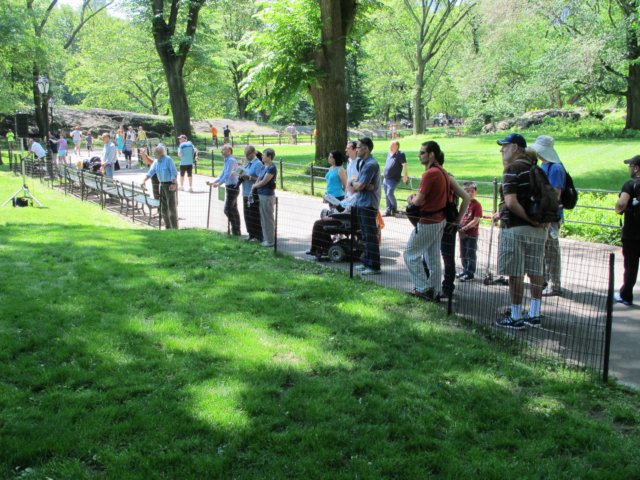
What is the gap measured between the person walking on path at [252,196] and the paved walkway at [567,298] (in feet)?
1.82

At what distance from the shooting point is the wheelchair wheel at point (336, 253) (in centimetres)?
1035

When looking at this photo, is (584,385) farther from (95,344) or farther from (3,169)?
(3,169)

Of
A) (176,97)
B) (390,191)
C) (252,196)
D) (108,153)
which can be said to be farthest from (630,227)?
(176,97)

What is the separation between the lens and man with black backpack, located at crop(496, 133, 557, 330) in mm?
6785

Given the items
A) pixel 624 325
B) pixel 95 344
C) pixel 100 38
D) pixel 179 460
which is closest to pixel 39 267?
pixel 95 344

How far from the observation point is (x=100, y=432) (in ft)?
14.8

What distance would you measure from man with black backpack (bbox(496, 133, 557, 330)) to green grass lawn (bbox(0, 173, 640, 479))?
2.47 ft

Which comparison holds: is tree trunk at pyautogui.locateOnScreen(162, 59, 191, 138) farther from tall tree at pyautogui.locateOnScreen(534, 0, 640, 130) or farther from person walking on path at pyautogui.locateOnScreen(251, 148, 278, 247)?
person walking on path at pyautogui.locateOnScreen(251, 148, 278, 247)

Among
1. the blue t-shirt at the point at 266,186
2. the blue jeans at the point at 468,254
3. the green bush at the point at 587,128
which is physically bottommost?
the blue jeans at the point at 468,254

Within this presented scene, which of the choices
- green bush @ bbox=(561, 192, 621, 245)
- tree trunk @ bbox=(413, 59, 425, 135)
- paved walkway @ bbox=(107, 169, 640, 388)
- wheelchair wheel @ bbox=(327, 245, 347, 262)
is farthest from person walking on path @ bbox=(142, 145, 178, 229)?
tree trunk @ bbox=(413, 59, 425, 135)

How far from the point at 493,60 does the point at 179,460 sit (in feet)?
137

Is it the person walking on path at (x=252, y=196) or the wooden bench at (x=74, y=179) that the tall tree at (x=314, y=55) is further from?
the person walking on path at (x=252, y=196)

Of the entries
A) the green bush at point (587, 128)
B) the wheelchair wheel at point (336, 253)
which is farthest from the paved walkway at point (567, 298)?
the green bush at point (587, 128)

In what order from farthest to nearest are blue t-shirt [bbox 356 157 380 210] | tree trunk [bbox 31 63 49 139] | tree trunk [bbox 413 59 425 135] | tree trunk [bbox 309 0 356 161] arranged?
tree trunk [bbox 413 59 425 135] → tree trunk [bbox 31 63 49 139] → tree trunk [bbox 309 0 356 161] → blue t-shirt [bbox 356 157 380 210]
